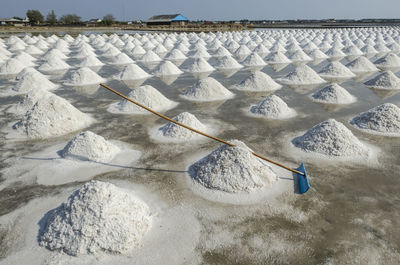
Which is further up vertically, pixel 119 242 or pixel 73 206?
pixel 73 206

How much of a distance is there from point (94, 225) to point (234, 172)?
216 cm

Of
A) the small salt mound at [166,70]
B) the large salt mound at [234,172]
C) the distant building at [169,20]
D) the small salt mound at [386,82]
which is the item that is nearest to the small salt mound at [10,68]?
the small salt mound at [166,70]

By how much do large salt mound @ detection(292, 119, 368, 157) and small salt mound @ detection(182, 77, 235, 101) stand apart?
4169mm

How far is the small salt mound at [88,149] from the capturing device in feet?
16.8

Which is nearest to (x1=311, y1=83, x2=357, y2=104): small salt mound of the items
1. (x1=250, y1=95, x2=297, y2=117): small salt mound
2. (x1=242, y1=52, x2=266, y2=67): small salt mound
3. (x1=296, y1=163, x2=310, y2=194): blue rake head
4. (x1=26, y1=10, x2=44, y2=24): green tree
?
(x1=250, y1=95, x2=297, y2=117): small salt mound

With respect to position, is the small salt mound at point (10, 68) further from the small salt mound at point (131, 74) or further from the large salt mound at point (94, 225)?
the large salt mound at point (94, 225)

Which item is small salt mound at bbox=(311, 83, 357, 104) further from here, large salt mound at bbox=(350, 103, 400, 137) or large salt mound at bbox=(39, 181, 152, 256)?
large salt mound at bbox=(39, 181, 152, 256)

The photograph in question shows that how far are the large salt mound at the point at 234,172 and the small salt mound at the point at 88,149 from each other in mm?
1993

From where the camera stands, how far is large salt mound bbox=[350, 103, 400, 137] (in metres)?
6.17

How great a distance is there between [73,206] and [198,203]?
170 cm

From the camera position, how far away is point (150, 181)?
450 centimetres

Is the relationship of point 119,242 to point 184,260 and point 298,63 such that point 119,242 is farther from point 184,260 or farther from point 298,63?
point 298,63

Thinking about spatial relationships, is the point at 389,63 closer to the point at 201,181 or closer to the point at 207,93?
the point at 207,93

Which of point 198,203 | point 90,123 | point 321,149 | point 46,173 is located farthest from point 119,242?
point 90,123
